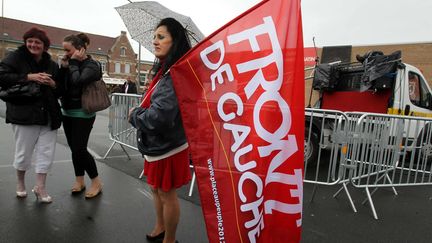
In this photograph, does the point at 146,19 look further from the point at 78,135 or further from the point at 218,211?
the point at 218,211

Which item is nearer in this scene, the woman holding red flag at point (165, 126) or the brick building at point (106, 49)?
the woman holding red flag at point (165, 126)

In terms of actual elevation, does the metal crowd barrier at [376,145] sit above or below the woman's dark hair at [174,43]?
below

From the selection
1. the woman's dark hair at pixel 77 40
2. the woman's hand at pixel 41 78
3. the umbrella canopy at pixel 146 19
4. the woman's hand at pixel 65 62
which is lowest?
the woman's hand at pixel 41 78

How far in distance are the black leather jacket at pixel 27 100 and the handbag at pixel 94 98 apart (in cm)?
31

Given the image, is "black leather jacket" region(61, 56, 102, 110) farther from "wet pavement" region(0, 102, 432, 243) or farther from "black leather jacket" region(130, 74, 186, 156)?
"black leather jacket" region(130, 74, 186, 156)

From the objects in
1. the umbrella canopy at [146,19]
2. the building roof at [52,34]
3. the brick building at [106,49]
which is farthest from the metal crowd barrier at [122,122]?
the brick building at [106,49]

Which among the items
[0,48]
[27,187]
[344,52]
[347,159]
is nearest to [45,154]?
[27,187]

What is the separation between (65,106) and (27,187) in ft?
4.30

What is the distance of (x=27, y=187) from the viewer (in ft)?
13.8

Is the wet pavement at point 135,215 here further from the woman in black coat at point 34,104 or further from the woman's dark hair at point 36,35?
the woman's dark hair at point 36,35

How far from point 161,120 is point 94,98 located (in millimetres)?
1780

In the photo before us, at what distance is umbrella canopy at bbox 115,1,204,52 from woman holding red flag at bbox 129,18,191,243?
6.66 feet

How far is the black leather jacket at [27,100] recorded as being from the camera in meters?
3.38

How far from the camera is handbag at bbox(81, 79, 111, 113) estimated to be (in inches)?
143
